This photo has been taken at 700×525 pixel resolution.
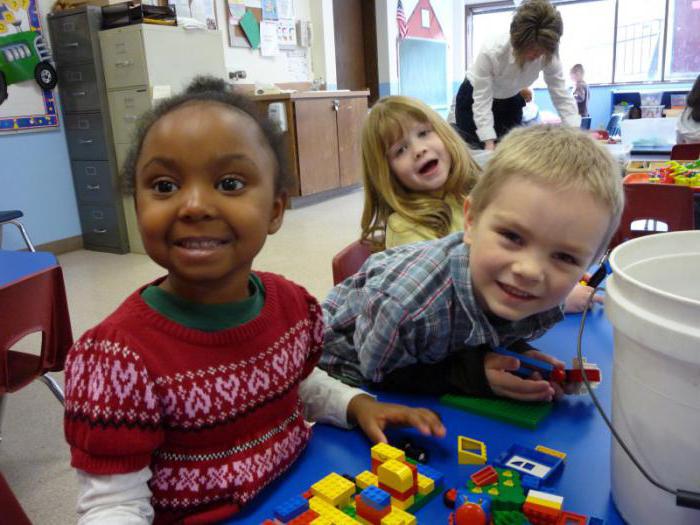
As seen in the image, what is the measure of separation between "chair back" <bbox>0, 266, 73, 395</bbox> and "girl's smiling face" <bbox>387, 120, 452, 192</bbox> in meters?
0.90

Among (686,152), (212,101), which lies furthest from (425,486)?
(686,152)

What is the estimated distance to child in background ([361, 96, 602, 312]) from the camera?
4.96ft

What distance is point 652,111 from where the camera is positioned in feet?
20.9

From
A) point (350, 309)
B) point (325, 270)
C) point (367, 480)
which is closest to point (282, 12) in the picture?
point (325, 270)

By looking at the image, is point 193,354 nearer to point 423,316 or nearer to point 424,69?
point 423,316

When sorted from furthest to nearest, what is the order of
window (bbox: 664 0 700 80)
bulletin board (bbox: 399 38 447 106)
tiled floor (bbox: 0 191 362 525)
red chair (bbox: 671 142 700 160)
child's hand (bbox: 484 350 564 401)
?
window (bbox: 664 0 700 80) < bulletin board (bbox: 399 38 447 106) < red chair (bbox: 671 142 700 160) < tiled floor (bbox: 0 191 362 525) < child's hand (bbox: 484 350 564 401)

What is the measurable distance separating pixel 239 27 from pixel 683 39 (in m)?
5.81

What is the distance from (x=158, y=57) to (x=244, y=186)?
3491mm

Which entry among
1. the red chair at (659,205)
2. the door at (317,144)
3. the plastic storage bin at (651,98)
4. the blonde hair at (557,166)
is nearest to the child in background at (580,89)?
the plastic storage bin at (651,98)

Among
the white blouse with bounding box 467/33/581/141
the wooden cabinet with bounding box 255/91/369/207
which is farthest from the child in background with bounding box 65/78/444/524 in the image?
the wooden cabinet with bounding box 255/91/369/207

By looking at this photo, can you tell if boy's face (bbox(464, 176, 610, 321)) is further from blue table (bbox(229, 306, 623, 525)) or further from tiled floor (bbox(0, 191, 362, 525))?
tiled floor (bbox(0, 191, 362, 525))

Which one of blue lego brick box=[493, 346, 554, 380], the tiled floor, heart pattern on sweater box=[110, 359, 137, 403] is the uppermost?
heart pattern on sweater box=[110, 359, 137, 403]

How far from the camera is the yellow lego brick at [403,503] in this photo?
23.7 inches

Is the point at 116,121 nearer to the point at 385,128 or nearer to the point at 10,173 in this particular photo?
the point at 10,173
